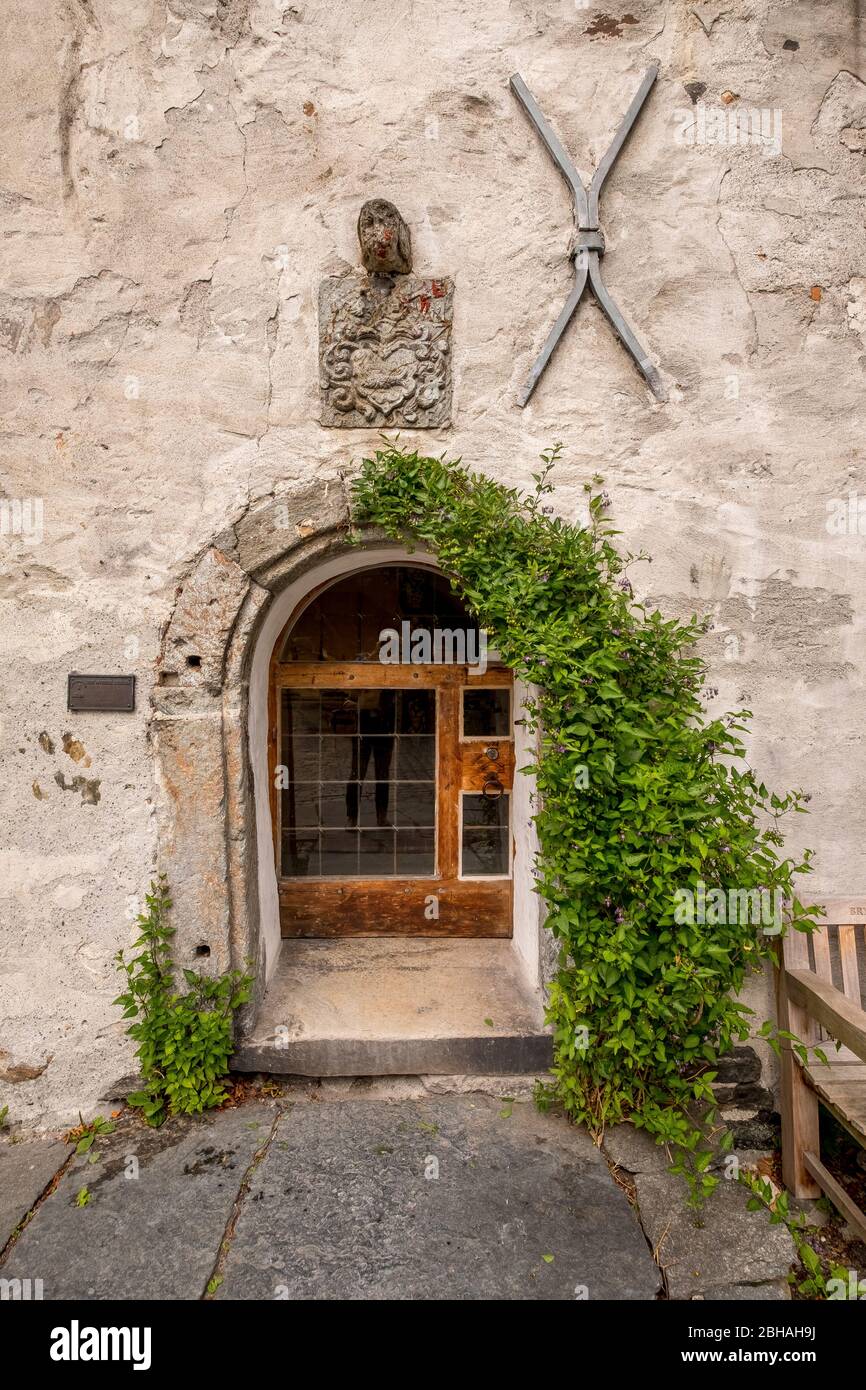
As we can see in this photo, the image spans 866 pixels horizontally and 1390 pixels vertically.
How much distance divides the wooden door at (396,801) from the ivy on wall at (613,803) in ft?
2.88

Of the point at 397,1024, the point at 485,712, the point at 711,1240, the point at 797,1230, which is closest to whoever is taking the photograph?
the point at 711,1240

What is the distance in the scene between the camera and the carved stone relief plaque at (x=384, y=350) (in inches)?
103

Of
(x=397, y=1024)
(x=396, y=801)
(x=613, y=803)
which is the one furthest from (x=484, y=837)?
(x=613, y=803)

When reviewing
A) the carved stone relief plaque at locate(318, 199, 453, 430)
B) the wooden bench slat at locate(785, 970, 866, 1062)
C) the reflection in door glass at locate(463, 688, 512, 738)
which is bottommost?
the wooden bench slat at locate(785, 970, 866, 1062)

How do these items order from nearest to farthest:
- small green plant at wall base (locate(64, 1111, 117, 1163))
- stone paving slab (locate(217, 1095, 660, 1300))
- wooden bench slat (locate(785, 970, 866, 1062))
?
stone paving slab (locate(217, 1095, 660, 1300)), wooden bench slat (locate(785, 970, 866, 1062)), small green plant at wall base (locate(64, 1111, 117, 1163))

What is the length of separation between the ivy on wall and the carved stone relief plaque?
7.7 inches

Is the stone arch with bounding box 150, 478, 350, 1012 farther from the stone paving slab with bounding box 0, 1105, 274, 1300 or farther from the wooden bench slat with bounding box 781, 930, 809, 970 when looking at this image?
the wooden bench slat with bounding box 781, 930, 809, 970

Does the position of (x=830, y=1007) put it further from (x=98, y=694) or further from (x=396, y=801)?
(x=98, y=694)

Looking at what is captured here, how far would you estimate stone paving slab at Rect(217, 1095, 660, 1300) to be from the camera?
6.33ft

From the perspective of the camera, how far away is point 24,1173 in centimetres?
240

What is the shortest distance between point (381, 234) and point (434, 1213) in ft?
11.1

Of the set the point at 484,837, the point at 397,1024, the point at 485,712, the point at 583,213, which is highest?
the point at 583,213

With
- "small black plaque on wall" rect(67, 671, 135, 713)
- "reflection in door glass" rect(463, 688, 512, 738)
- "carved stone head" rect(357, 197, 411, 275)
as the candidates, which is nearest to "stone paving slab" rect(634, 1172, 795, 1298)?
"reflection in door glass" rect(463, 688, 512, 738)
